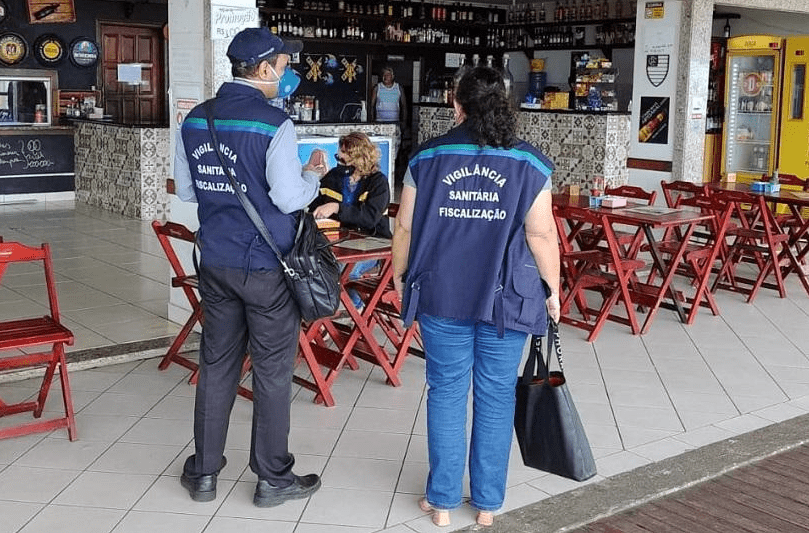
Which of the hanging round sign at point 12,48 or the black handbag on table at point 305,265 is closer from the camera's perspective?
the black handbag on table at point 305,265

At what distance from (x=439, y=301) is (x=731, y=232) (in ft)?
15.3

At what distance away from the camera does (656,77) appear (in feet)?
33.0

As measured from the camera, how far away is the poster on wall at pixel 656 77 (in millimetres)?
9836

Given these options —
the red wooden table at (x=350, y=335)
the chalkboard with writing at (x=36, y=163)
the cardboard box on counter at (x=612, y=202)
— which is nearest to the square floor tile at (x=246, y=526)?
the red wooden table at (x=350, y=335)

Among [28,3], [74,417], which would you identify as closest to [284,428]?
[74,417]

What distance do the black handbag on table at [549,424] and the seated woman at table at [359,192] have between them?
2.13 metres

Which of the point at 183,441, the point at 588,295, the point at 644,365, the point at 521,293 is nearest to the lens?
the point at 521,293

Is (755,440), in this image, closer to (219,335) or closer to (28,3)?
(219,335)

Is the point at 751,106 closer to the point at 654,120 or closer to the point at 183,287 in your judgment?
the point at 654,120

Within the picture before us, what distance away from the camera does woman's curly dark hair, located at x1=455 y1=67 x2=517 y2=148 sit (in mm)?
3119

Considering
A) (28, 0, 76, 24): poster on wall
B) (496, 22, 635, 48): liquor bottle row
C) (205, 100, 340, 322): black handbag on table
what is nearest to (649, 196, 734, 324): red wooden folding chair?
(205, 100, 340, 322): black handbag on table

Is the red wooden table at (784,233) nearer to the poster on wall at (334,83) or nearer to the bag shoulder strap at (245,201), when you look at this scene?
the bag shoulder strap at (245,201)

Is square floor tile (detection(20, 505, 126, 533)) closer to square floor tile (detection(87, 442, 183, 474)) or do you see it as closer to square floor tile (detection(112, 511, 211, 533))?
square floor tile (detection(112, 511, 211, 533))

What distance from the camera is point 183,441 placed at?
13.4 ft
